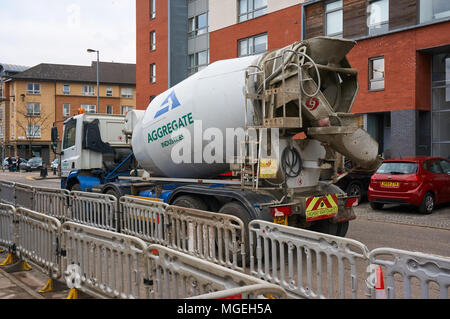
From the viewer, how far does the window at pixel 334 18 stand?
768 inches

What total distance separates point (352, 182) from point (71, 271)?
11.2m

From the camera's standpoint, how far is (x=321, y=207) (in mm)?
6738

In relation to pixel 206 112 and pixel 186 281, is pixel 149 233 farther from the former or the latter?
pixel 186 281

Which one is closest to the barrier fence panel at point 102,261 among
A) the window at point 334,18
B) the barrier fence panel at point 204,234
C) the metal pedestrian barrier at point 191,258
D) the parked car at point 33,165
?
the metal pedestrian barrier at point 191,258

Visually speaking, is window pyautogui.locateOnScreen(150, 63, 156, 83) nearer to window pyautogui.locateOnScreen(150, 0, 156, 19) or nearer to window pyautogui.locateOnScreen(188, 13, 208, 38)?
window pyautogui.locateOnScreen(150, 0, 156, 19)

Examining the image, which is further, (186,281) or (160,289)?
(160,289)

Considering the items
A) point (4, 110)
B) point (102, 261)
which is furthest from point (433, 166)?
point (4, 110)

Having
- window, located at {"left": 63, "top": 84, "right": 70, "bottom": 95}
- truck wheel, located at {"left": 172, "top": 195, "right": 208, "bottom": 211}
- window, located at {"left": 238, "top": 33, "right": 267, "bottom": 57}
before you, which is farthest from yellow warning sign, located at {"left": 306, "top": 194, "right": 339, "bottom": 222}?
window, located at {"left": 63, "top": 84, "right": 70, "bottom": 95}

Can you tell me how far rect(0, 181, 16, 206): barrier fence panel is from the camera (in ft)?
36.1

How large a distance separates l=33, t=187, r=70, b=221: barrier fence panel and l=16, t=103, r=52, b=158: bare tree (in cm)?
4954

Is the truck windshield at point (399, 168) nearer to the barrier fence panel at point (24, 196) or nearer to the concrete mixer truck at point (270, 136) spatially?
the concrete mixer truck at point (270, 136)

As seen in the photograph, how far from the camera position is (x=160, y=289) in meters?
3.87

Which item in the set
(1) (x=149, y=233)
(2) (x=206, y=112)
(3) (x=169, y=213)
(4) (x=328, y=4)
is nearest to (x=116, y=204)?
(1) (x=149, y=233)

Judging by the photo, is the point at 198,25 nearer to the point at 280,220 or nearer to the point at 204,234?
the point at 280,220
